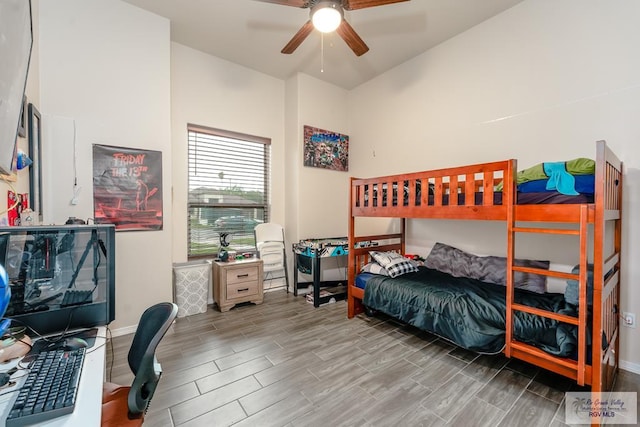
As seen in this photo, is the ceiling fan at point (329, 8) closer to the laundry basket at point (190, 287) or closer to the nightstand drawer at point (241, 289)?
the laundry basket at point (190, 287)

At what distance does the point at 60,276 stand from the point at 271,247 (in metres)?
2.47

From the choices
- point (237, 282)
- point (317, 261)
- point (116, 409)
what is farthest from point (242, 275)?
point (116, 409)

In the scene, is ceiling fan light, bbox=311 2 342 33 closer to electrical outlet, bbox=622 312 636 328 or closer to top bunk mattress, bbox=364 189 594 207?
top bunk mattress, bbox=364 189 594 207

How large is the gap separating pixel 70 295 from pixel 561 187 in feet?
9.73

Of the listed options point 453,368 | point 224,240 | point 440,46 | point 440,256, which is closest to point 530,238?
point 440,256

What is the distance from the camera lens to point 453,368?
206 cm

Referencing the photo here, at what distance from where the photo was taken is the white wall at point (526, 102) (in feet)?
6.85

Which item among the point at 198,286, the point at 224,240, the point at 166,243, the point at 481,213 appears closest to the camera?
the point at 481,213

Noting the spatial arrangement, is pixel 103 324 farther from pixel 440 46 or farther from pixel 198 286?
pixel 440 46

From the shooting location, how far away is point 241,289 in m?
3.28

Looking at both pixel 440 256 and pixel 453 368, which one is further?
pixel 440 256

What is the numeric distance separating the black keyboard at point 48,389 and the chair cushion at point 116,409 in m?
0.28

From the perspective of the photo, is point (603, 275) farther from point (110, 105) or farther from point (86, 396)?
point (110, 105)

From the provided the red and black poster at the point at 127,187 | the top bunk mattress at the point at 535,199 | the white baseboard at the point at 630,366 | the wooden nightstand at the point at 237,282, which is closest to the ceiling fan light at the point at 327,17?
the top bunk mattress at the point at 535,199
